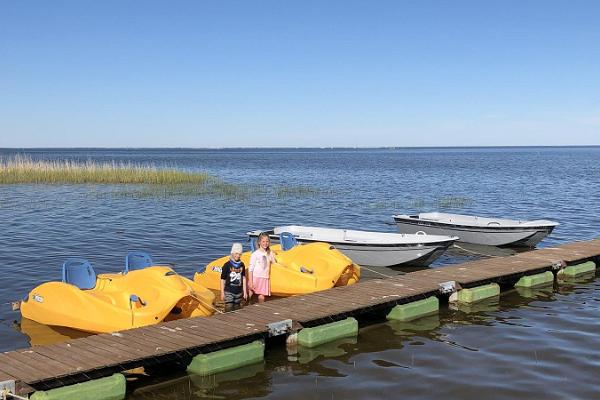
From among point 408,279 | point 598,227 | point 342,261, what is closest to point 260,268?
point 342,261

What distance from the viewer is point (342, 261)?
15.2 m

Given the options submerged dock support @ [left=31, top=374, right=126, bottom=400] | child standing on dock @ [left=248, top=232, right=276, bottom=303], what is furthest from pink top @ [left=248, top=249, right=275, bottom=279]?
submerged dock support @ [left=31, top=374, right=126, bottom=400]

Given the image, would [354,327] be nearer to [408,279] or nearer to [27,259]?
[408,279]

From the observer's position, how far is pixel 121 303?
11.7 meters

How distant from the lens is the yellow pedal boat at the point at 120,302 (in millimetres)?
11484

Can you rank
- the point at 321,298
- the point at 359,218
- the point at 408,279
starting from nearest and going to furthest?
the point at 321,298 < the point at 408,279 < the point at 359,218

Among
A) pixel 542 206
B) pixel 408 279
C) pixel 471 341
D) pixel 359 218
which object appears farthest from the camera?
pixel 542 206

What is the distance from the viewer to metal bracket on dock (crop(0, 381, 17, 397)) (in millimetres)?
7820

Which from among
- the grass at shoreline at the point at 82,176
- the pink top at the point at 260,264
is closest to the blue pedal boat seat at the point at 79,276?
the pink top at the point at 260,264

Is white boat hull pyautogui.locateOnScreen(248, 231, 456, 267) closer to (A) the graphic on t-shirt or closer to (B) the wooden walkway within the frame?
(B) the wooden walkway

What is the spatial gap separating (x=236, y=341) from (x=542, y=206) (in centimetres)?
3328

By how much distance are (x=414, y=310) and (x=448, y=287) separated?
1.55 metres

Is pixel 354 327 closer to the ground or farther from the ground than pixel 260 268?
closer to the ground

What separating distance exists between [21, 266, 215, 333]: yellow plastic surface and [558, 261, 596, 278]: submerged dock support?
33.5ft
